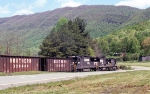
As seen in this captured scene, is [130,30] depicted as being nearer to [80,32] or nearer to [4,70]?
[80,32]

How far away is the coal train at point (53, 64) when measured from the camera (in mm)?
42125

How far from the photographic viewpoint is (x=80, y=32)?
9881cm

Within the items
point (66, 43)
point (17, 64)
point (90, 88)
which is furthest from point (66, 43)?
point (90, 88)

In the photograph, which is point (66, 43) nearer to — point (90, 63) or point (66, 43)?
point (66, 43)

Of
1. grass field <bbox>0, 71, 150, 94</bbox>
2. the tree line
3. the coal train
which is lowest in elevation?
grass field <bbox>0, 71, 150, 94</bbox>

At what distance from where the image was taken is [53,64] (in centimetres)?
5125

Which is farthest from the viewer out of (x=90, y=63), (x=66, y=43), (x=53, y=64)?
(x=66, y=43)

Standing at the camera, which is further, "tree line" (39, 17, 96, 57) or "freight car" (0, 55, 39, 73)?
"tree line" (39, 17, 96, 57)

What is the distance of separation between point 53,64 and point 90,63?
34.7 feet

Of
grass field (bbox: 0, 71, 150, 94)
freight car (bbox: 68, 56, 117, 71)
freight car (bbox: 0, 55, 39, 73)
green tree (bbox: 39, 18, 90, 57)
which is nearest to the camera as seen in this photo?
grass field (bbox: 0, 71, 150, 94)

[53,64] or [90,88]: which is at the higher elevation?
[53,64]

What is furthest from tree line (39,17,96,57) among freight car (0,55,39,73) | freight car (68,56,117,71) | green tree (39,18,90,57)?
freight car (0,55,39,73)

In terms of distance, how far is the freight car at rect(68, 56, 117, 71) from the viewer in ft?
182

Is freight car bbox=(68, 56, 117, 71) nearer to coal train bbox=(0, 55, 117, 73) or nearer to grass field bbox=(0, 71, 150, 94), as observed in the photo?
coal train bbox=(0, 55, 117, 73)
